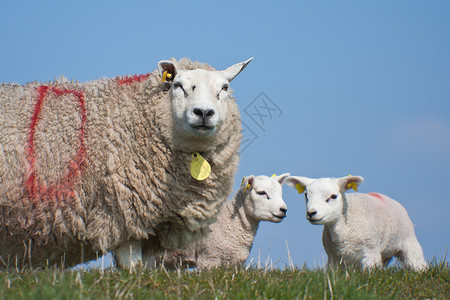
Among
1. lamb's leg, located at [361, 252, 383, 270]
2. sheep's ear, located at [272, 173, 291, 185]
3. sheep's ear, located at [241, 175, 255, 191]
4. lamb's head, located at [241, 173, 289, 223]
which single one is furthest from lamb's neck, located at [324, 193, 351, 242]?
sheep's ear, located at [241, 175, 255, 191]

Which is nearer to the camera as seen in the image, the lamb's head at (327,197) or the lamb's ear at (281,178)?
the lamb's head at (327,197)

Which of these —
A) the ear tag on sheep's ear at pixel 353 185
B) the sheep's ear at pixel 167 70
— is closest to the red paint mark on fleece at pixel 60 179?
the sheep's ear at pixel 167 70

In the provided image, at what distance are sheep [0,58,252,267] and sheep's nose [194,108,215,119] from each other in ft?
0.05

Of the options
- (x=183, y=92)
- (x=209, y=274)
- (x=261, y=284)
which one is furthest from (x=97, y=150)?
(x=261, y=284)

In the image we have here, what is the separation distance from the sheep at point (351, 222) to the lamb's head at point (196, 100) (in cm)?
218

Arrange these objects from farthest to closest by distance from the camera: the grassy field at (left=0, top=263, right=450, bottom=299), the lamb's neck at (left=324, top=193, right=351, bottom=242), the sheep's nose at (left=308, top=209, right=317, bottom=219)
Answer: the lamb's neck at (left=324, top=193, right=351, bottom=242) < the sheep's nose at (left=308, top=209, right=317, bottom=219) < the grassy field at (left=0, top=263, right=450, bottom=299)

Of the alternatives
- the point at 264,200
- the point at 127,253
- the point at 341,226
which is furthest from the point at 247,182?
the point at 127,253

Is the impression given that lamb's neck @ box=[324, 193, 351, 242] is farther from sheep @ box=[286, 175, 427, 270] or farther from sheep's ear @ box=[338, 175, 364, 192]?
sheep's ear @ box=[338, 175, 364, 192]

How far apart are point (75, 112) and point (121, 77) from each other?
726mm

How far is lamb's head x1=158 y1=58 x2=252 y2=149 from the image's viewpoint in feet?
16.6

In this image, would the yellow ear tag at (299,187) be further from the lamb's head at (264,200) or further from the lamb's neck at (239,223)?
the lamb's neck at (239,223)

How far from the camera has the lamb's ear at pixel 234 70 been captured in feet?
19.4

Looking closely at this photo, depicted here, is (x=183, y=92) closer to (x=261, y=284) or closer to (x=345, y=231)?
(x=261, y=284)

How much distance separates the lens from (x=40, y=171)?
214 inches
